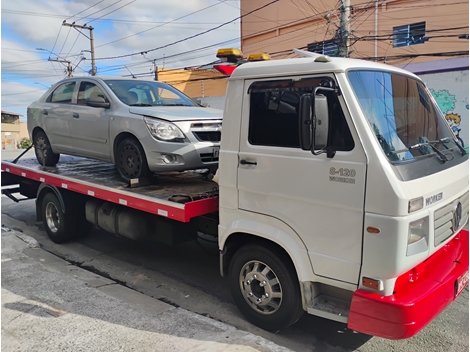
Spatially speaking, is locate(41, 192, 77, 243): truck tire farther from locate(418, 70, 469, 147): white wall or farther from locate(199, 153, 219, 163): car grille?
locate(418, 70, 469, 147): white wall

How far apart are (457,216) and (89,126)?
194 inches

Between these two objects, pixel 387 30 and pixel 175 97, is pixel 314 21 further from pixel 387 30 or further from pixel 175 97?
pixel 175 97

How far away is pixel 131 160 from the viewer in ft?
17.4

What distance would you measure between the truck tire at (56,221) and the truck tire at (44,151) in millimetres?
674

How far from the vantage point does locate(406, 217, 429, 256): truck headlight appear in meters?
2.90

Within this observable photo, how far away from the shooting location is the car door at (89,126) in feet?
19.0

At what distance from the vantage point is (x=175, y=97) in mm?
6234

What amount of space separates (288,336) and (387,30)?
59.8 ft

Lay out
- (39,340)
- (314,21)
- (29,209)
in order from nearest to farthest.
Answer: (39,340), (29,209), (314,21)

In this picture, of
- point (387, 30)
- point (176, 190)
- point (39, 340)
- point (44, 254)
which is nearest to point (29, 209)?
point (44, 254)

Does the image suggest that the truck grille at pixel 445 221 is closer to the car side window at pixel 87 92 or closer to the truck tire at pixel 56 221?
the car side window at pixel 87 92

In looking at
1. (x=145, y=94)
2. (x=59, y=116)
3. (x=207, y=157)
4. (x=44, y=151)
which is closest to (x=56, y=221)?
(x=44, y=151)

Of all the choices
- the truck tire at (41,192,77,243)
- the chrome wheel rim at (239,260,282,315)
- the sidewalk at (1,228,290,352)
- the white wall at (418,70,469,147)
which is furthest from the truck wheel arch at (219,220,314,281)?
the white wall at (418,70,469,147)

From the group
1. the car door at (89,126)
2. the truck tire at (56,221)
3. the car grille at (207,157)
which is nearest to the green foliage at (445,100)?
the car grille at (207,157)
